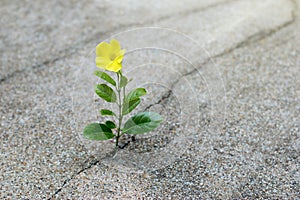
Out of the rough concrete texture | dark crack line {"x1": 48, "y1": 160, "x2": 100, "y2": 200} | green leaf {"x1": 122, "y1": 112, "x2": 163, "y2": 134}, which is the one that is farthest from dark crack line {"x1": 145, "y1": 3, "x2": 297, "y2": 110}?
dark crack line {"x1": 48, "y1": 160, "x2": 100, "y2": 200}

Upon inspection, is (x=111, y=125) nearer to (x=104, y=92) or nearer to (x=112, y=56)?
(x=104, y=92)

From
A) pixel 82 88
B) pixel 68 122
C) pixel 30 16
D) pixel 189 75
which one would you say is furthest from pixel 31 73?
pixel 189 75

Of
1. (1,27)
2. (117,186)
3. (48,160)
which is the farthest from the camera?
(1,27)

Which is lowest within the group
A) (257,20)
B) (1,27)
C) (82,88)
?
(82,88)

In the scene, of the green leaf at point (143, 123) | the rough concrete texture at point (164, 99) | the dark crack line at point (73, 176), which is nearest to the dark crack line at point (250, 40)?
the rough concrete texture at point (164, 99)

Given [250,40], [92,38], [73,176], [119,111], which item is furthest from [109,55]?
[250,40]

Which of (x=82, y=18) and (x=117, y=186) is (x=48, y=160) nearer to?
(x=117, y=186)

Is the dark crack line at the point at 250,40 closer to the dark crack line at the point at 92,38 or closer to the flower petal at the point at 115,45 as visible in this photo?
the dark crack line at the point at 92,38
